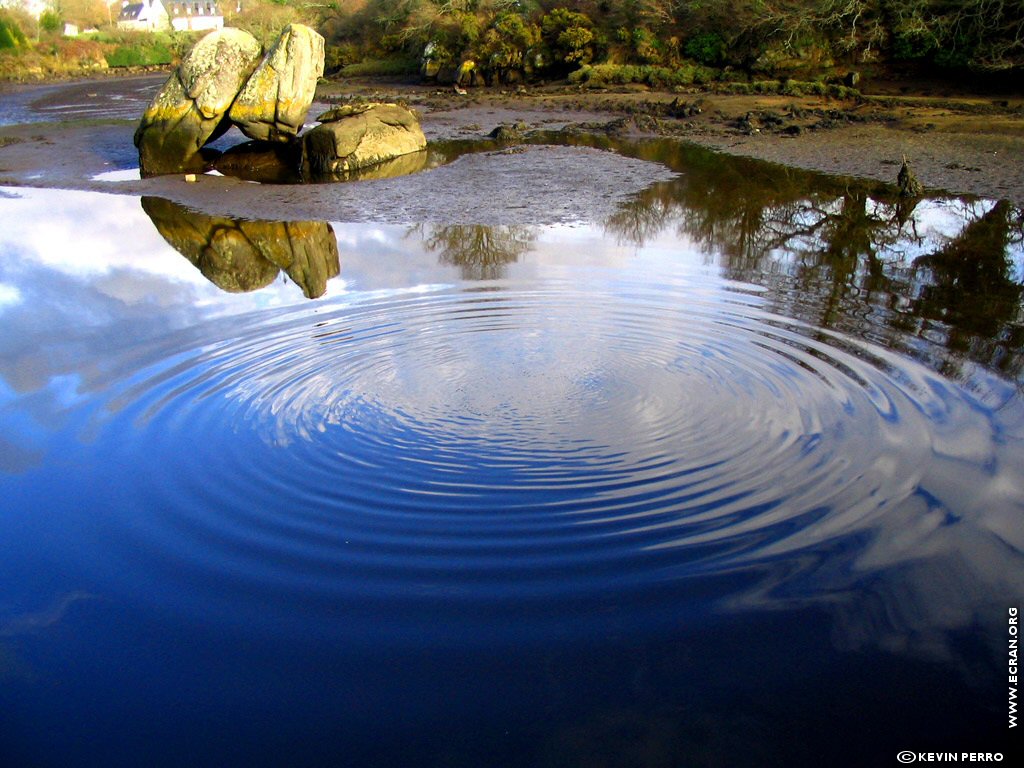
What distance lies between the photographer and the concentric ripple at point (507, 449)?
438cm

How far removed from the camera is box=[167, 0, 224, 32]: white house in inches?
3595

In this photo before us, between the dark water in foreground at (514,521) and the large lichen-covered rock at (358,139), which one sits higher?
the large lichen-covered rock at (358,139)

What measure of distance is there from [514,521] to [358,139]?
1326 cm

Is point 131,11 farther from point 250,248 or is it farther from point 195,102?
point 250,248

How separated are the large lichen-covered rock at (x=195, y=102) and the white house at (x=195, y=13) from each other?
8379 centimetres

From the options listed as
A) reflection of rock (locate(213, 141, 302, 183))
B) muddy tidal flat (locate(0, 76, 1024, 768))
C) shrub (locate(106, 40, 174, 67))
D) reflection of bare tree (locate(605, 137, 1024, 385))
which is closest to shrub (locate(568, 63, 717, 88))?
reflection of bare tree (locate(605, 137, 1024, 385))

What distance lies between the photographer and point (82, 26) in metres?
74.2

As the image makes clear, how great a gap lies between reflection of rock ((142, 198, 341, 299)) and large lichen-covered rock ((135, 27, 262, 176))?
3222mm

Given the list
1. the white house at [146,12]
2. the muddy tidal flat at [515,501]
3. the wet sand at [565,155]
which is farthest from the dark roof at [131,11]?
the muddy tidal flat at [515,501]

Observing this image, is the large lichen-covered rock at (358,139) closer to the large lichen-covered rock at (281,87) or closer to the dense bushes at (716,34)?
the large lichen-covered rock at (281,87)

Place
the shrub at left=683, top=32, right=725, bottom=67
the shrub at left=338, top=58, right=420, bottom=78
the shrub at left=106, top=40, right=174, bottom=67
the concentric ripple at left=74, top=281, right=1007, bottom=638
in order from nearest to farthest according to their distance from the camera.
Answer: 1. the concentric ripple at left=74, top=281, right=1007, bottom=638
2. the shrub at left=683, top=32, right=725, bottom=67
3. the shrub at left=338, top=58, right=420, bottom=78
4. the shrub at left=106, top=40, right=174, bottom=67

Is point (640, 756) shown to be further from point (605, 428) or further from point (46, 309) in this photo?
point (46, 309)

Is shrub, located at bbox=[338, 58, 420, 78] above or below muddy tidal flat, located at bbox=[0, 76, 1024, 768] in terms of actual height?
above

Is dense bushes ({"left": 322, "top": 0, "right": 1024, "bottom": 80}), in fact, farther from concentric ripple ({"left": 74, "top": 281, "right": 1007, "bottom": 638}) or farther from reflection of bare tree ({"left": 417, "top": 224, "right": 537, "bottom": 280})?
concentric ripple ({"left": 74, "top": 281, "right": 1007, "bottom": 638})
